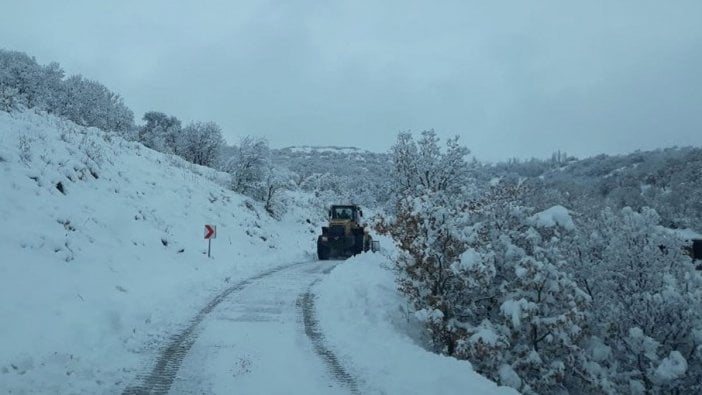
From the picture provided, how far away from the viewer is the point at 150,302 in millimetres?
12570

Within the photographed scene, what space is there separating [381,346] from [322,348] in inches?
44.5

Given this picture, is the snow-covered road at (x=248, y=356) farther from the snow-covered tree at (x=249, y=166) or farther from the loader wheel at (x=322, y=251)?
the snow-covered tree at (x=249, y=166)

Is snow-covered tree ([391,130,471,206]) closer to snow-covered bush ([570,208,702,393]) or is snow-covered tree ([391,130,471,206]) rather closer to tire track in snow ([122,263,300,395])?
snow-covered bush ([570,208,702,393])

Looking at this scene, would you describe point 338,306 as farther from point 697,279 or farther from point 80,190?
point 80,190

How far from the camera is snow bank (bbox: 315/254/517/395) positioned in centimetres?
751

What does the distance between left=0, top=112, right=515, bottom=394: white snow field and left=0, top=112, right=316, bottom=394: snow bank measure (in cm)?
5

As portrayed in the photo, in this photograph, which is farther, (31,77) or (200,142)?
(200,142)

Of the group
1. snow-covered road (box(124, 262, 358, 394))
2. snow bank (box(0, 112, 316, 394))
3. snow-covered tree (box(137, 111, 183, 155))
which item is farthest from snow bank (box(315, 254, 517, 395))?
snow-covered tree (box(137, 111, 183, 155))

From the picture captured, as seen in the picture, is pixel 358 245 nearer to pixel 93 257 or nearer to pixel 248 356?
pixel 93 257

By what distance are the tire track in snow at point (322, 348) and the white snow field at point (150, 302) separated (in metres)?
0.04

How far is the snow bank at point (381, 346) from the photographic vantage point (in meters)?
7.51

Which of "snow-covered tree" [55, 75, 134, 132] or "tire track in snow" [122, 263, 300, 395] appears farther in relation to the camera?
"snow-covered tree" [55, 75, 134, 132]

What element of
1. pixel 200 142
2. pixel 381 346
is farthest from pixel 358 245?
pixel 200 142

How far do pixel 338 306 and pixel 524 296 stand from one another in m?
4.82
